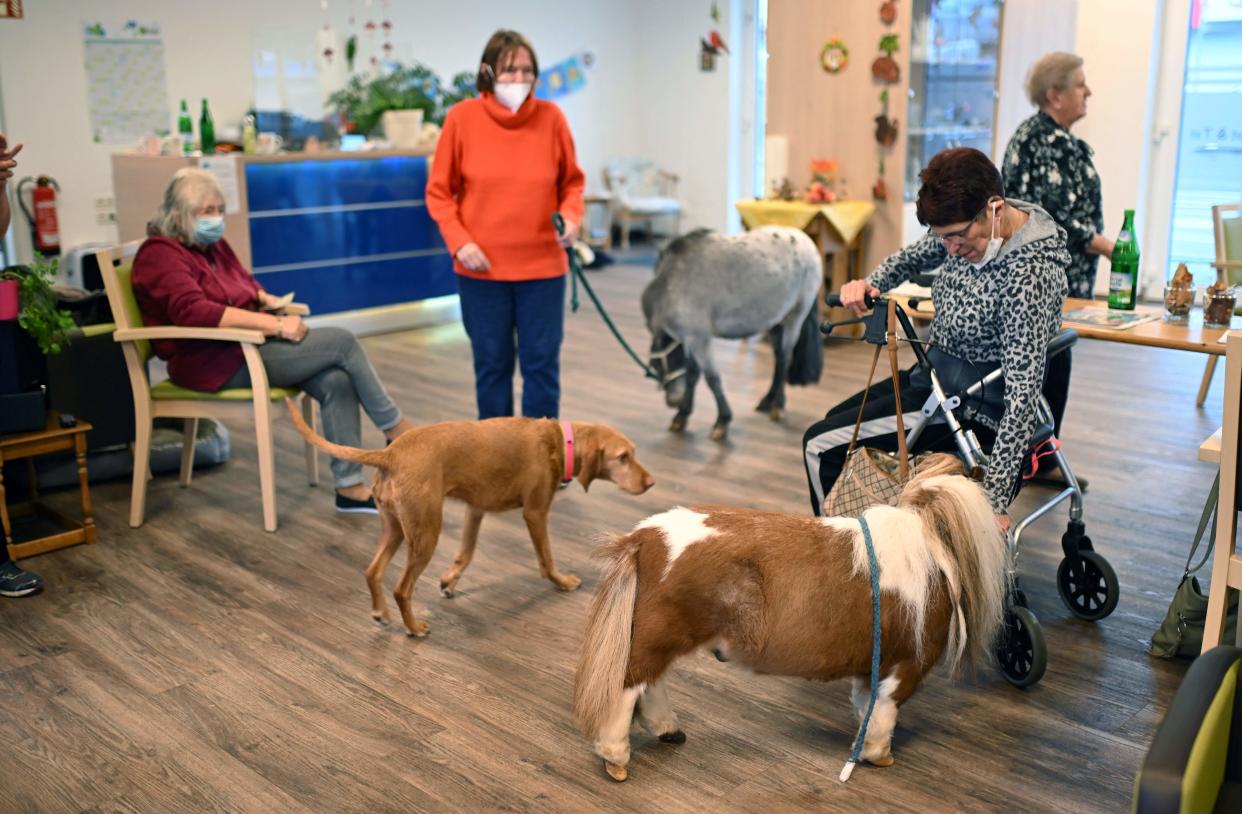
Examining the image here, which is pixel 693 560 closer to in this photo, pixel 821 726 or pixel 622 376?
pixel 821 726

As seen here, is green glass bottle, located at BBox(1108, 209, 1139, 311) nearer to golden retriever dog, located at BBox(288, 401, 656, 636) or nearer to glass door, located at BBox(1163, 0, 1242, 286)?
golden retriever dog, located at BBox(288, 401, 656, 636)

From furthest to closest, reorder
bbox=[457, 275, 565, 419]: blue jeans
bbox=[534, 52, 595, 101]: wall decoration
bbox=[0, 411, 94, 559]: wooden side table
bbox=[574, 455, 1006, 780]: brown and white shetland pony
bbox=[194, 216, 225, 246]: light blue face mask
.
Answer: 1. bbox=[534, 52, 595, 101]: wall decoration
2. bbox=[457, 275, 565, 419]: blue jeans
3. bbox=[194, 216, 225, 246]: light blue face mask
4. bbox=[0, 411, 94, 559]: wooden side table
5. bbox=[574, 455, 1006, 780]: brown and white shetland pony

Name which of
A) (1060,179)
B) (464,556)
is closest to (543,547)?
(464,556)

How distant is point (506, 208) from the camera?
390 centimetres

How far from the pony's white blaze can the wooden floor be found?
490mm

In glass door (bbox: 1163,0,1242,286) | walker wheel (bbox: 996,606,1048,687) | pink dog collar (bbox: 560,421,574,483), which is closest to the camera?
walker wheel (bbox: 996,606,1048,687)

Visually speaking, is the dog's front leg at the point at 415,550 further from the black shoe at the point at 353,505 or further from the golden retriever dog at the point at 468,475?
the black shoe at the point at 353,505

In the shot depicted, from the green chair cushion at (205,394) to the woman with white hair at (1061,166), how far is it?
2.50 metres

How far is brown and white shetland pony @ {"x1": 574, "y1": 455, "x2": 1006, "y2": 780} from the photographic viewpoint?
2.23 m

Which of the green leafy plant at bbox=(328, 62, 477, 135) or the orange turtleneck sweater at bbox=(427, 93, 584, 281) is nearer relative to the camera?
the orange turtleneck sweater at bbox=(427, 93, 584, 281)

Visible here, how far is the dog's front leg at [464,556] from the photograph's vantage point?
322cm

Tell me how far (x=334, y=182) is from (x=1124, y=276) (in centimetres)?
475

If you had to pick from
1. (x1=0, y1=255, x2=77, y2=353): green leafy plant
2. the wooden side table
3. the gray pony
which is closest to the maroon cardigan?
(x1=0, y1=255, x2=77, y2=353): green leafy plant

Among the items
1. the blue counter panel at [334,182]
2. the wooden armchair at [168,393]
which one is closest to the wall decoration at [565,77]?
the blue counter panel at [334,182]
